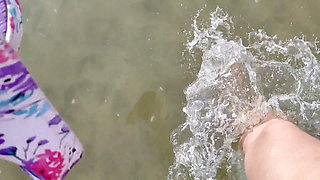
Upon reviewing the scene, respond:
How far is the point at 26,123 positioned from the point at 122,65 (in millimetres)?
806

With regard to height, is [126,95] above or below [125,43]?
below

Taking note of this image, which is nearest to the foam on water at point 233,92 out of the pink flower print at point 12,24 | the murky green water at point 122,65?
the murky green water at point 122,65

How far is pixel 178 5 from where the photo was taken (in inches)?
62.9

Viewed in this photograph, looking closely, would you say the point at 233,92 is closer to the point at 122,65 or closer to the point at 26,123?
the point at 122,65

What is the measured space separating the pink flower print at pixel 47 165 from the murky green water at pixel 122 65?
61 centimetres

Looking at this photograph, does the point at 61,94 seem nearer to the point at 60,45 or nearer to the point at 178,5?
the point at 60,45

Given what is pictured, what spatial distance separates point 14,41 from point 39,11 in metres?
0.81

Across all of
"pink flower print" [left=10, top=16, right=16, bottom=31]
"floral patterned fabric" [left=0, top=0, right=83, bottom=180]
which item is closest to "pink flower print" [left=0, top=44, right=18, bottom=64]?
"floral patterned fabric" [left=0, top=0, right=83, bottom=180]

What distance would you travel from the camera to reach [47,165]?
83 centimetres

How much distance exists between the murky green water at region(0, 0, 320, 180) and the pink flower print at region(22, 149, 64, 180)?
0.61 meters

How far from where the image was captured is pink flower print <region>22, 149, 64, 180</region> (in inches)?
32.1

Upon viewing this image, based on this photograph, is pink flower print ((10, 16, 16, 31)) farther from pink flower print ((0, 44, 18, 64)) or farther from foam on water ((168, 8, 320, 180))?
foam on water ((168, 8, 320, 180))

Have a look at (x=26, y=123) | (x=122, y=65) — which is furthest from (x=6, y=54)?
(x=122, y=65)

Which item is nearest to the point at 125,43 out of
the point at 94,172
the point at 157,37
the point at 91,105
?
the point at 157,37
